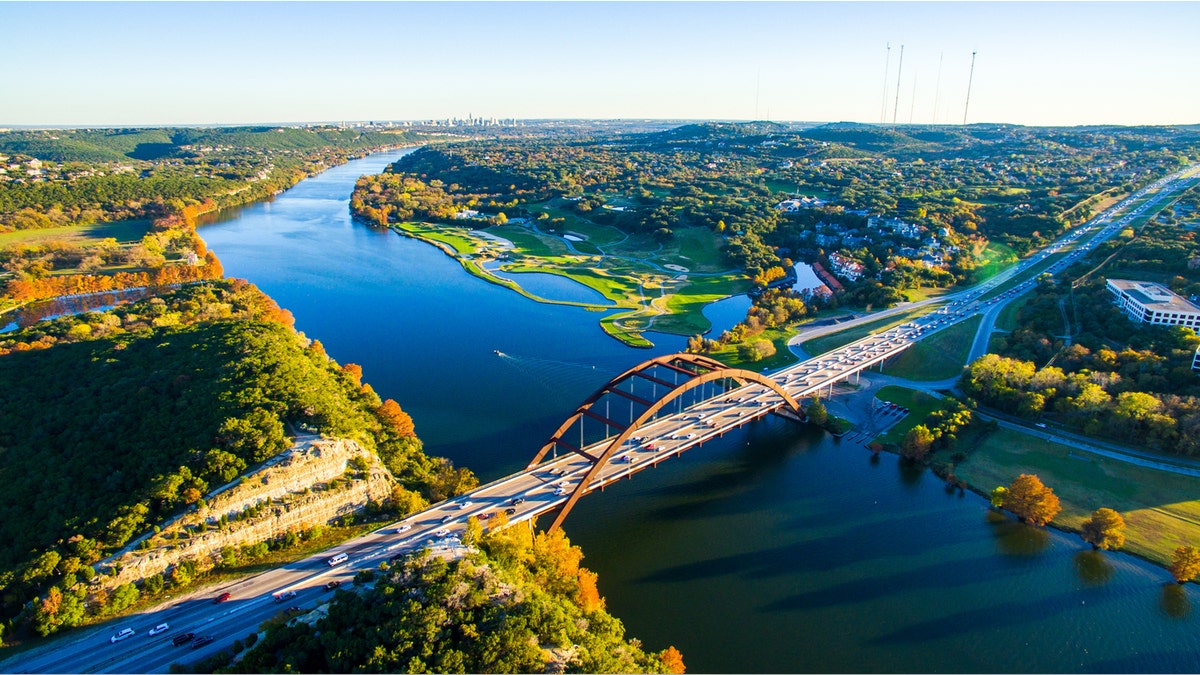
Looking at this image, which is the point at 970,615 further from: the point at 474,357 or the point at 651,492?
the point at 474,357

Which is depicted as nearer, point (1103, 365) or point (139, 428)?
point (139, 428)

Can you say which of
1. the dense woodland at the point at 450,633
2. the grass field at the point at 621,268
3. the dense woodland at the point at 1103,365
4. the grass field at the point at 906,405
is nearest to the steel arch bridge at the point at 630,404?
the grass field at the point at 906,405

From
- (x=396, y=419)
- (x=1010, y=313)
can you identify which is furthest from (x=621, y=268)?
(x=396, y=419)

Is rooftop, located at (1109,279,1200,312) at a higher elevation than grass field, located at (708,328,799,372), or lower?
higher

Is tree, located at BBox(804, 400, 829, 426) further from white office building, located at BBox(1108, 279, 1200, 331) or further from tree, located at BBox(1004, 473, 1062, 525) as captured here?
white office building, located at BBox(1108, 279, 1200, 331)

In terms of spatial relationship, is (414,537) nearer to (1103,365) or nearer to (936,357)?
(936,357)

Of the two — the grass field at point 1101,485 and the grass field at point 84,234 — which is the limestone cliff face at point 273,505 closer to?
the grass field at point 1101,485

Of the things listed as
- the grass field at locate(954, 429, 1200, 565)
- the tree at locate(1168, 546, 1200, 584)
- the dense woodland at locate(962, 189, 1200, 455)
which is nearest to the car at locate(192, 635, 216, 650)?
the grass field at locate(954, 429, 1200, 565)

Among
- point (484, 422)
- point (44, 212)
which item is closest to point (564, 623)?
point (484, 422)
